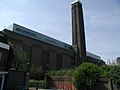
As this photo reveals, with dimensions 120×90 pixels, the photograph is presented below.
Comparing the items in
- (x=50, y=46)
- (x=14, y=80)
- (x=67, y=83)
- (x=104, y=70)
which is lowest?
(x=67, y=83)

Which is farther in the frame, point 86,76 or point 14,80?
point 86,76

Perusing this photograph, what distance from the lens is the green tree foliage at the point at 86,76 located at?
70.5ft

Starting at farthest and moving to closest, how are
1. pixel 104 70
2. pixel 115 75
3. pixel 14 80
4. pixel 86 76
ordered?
pixel 104 70
pixel 86 76
pixel 14 80
pixel 115 75

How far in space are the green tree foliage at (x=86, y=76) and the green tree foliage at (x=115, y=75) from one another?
2.05 meters

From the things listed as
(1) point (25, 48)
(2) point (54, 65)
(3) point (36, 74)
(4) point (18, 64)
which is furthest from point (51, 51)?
(4) point (18, 64)

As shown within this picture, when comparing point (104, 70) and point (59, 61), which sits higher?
point (59, 61)

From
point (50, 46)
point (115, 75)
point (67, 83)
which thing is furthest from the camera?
point (50, 46)

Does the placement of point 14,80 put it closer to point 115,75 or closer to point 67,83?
point 67,83

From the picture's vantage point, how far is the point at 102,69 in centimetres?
2238

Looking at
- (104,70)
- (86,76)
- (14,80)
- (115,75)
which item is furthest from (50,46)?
(115,75)

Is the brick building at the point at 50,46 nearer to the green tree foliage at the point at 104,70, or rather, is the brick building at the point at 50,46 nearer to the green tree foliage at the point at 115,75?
the green tree foliage at the point at 104,70

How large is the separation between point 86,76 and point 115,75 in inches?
153

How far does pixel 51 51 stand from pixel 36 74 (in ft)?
55.8

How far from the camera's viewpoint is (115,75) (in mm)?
19828
